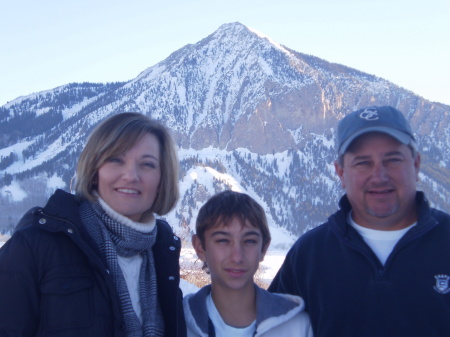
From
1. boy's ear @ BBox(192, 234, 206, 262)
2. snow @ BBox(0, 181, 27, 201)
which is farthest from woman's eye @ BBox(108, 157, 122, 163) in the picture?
snow @ BBox(0, 181, 27, 201)

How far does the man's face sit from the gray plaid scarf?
1.40 meters

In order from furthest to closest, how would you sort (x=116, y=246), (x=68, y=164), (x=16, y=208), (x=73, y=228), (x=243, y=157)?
(x=243, y=157) → (x=68, y=164) → (x=16, y=208) → (x=116, y=246) → (x=73, y=228)

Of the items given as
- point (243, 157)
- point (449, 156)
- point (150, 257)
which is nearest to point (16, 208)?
point (243, 157)

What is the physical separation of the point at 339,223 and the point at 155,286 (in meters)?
1.32

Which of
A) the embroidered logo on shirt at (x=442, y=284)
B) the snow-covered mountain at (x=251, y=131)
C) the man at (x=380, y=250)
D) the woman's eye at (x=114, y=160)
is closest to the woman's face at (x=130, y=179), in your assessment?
the woman's eye at (x=114, y=160)

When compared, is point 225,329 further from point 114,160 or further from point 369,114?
point 369,114

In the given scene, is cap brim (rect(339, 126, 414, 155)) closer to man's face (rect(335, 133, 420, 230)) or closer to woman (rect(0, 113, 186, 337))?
man's face (rect(335, 133, 420, 230))

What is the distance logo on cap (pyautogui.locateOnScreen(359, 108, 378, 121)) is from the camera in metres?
3.50

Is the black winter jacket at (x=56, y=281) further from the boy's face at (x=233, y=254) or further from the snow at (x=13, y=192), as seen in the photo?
the snow at (x=13, y=192)

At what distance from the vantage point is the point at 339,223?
3.62 m

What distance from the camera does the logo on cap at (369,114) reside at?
11.5 ft

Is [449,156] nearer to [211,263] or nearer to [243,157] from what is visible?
[243,157]

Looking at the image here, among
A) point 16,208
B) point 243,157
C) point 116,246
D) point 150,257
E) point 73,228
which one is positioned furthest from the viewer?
point 243,157

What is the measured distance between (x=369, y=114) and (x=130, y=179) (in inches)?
65.0
